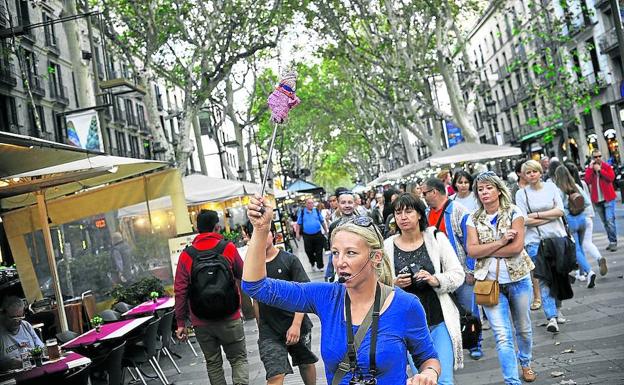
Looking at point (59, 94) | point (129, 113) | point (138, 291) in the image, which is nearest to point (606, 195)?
point (138, 291)

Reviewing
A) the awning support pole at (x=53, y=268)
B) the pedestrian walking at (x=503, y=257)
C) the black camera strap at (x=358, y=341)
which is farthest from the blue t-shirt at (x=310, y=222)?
the black camera strap at (x=358, y=341)

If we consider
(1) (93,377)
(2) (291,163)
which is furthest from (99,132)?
(2) (291,163)

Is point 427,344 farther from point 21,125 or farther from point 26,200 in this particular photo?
point 21,125

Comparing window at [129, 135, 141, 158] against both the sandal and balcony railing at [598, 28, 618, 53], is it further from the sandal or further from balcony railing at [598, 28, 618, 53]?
the sandal

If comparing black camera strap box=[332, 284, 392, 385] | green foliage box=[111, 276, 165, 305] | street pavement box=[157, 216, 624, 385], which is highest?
black camera strap box=[332, 284, 392, 385]

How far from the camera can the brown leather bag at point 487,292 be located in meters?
5.24

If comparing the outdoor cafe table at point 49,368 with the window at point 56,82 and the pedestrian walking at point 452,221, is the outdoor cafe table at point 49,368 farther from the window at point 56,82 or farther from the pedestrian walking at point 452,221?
the window at point 56,82

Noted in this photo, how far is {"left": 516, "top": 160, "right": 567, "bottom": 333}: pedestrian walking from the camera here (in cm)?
708

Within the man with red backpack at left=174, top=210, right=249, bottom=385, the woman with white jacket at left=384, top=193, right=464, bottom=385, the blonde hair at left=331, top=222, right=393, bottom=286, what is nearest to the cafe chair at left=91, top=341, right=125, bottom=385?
the man with red backpack at left=174, top=210, right=249, bottom=385

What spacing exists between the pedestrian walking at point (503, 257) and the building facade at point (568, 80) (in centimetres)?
1624

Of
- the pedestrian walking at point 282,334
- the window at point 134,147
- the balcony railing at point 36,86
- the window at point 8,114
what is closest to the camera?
the pedestrian walking at point 282,334

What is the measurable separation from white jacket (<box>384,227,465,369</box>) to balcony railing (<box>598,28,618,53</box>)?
3365 cm

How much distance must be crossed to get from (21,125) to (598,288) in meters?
27.0

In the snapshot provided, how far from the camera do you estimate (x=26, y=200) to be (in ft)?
35.0
